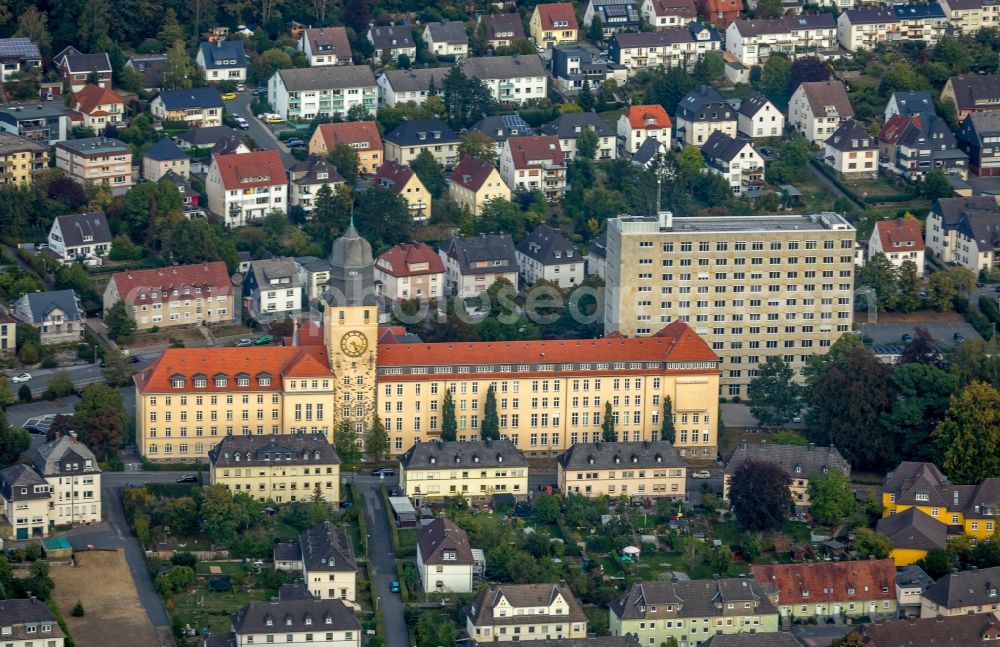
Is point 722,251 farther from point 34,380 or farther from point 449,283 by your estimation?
point 34,380

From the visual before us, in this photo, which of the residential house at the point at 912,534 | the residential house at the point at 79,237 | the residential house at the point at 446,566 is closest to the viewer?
the residential house at the point at 446,566

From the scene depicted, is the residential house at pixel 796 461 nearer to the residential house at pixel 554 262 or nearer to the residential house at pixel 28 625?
the residential house at pixel 554 262

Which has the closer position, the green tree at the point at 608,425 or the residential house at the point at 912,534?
the residential house at the point at 912,534

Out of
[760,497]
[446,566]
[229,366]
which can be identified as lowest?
[446,566]

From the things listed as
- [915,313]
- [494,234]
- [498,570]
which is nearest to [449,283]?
[494,234]

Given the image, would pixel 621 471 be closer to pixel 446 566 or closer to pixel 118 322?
pixel 446 566

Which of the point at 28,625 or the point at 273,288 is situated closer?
the point at 28,625

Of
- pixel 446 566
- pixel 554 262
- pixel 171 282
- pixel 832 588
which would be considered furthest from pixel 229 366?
pixel 832 588

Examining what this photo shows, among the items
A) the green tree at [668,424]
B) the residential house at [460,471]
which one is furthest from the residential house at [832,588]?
the green tree at [668,424]
